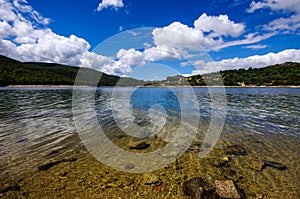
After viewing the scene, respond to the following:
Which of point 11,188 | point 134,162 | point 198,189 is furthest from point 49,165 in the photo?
point 198,189

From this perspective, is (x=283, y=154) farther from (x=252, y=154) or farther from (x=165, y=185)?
(x=165, y=185)

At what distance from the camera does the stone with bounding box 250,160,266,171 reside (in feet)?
26.4

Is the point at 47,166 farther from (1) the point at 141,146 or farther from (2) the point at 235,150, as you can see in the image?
(2) the point at 235,150

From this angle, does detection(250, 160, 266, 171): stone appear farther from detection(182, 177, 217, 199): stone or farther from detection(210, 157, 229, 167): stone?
detection(182, 177, 217, 199): stone

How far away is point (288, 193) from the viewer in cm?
625

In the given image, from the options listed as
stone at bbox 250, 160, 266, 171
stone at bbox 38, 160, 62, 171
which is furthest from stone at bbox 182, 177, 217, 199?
stone at bbox 38, 160, 62, 171

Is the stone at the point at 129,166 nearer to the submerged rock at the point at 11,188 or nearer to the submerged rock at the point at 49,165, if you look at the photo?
the submerged rock at the point at 49,165

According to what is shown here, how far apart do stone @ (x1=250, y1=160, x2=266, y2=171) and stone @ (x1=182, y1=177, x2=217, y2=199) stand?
9.73 ft

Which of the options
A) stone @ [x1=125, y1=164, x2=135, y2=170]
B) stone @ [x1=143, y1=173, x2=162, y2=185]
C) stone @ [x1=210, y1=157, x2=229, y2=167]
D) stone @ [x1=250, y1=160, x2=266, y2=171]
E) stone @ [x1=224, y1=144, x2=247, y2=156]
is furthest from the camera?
stone @ [x1=224, y1=144, x2=247, y2=156]

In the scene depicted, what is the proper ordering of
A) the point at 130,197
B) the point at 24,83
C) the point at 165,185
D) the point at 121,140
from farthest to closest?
the point at 24,83
the point at 121,140
the point at 165,185
the point at 130,197

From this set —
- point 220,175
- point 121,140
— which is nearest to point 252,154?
point 220,175

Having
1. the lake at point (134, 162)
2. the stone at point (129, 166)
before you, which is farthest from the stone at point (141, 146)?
the stone at point (129, 166)

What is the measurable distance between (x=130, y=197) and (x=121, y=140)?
6137 millimetres

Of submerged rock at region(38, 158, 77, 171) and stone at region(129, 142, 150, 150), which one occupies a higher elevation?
submerged rock at region(38, 158, 77, 171)
